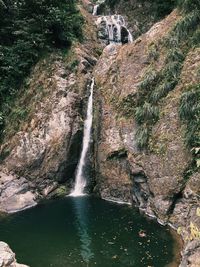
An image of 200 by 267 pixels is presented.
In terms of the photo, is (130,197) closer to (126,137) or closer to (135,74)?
(126,137)

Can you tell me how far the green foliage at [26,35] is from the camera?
92.3 feet

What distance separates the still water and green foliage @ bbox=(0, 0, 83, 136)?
845 centimetres

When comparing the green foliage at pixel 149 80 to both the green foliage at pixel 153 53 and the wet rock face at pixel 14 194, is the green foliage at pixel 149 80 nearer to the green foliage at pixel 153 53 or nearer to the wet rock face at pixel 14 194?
the green foliage at pixel 153 53

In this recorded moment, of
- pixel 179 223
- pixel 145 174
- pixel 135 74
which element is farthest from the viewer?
pixel 135 74

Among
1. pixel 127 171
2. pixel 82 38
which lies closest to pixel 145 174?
pixel 127 171

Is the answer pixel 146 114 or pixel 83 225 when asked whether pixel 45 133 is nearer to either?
pixel 146 114

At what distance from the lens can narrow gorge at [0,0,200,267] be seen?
1856cm

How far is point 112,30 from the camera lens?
33.5m

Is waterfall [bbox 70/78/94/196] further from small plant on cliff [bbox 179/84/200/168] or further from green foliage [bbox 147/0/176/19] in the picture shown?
green foliage [bbox 147/0/176/19]

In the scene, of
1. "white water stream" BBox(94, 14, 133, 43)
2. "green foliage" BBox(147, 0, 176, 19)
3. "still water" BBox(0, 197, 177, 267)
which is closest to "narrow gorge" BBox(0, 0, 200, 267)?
"still water" BBox(0, 197, 177, 267)

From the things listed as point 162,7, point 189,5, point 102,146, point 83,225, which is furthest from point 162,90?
point 162,7

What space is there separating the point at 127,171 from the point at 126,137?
6.19 feet

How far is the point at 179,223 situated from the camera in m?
19.4

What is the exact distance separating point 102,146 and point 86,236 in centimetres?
691
